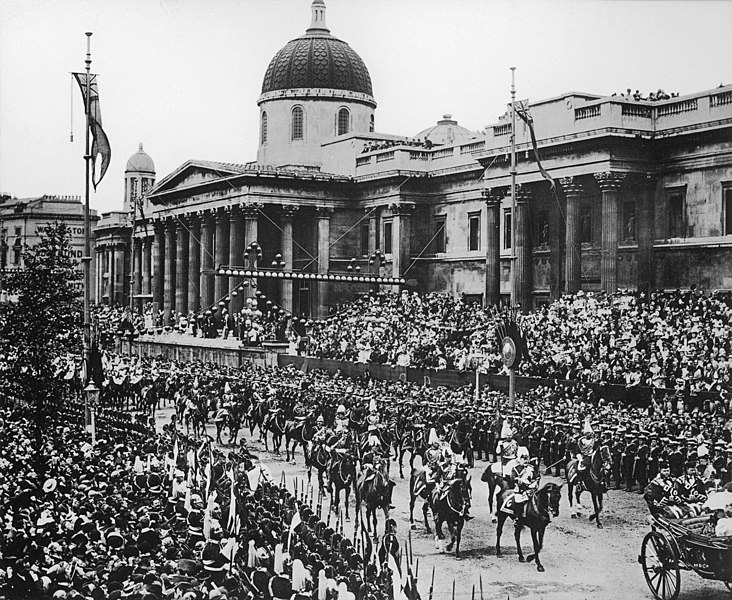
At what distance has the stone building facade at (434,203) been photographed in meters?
39.4

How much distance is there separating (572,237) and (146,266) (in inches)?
1883

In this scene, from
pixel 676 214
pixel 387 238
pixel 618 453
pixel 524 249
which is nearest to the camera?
pixel 618 453

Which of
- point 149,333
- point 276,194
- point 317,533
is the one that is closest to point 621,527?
point 317,533

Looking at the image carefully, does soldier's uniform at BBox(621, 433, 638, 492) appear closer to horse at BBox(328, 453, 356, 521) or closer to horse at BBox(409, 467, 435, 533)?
horse at BBox(409, 467, 435, 533)

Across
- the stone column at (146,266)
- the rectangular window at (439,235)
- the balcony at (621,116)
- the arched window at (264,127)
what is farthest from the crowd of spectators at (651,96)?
the stone column at (146,266)

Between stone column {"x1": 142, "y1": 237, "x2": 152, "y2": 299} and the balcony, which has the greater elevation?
the balcony

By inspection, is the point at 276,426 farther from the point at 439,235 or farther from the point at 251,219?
the point at 251,219

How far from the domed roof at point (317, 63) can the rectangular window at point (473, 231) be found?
16703 mm

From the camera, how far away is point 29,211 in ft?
296

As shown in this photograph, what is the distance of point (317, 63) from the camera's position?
2522 inches

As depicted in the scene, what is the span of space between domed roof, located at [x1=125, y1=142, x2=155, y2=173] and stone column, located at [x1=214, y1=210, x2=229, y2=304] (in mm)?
37575

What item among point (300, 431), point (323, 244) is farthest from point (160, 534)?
point (323, 244)

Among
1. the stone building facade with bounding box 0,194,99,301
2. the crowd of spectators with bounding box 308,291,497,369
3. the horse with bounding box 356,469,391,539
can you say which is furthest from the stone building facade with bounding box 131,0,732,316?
the stone building facade with bounding box 0,194,99,301

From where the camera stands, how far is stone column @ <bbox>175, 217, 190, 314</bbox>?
66.1 m
